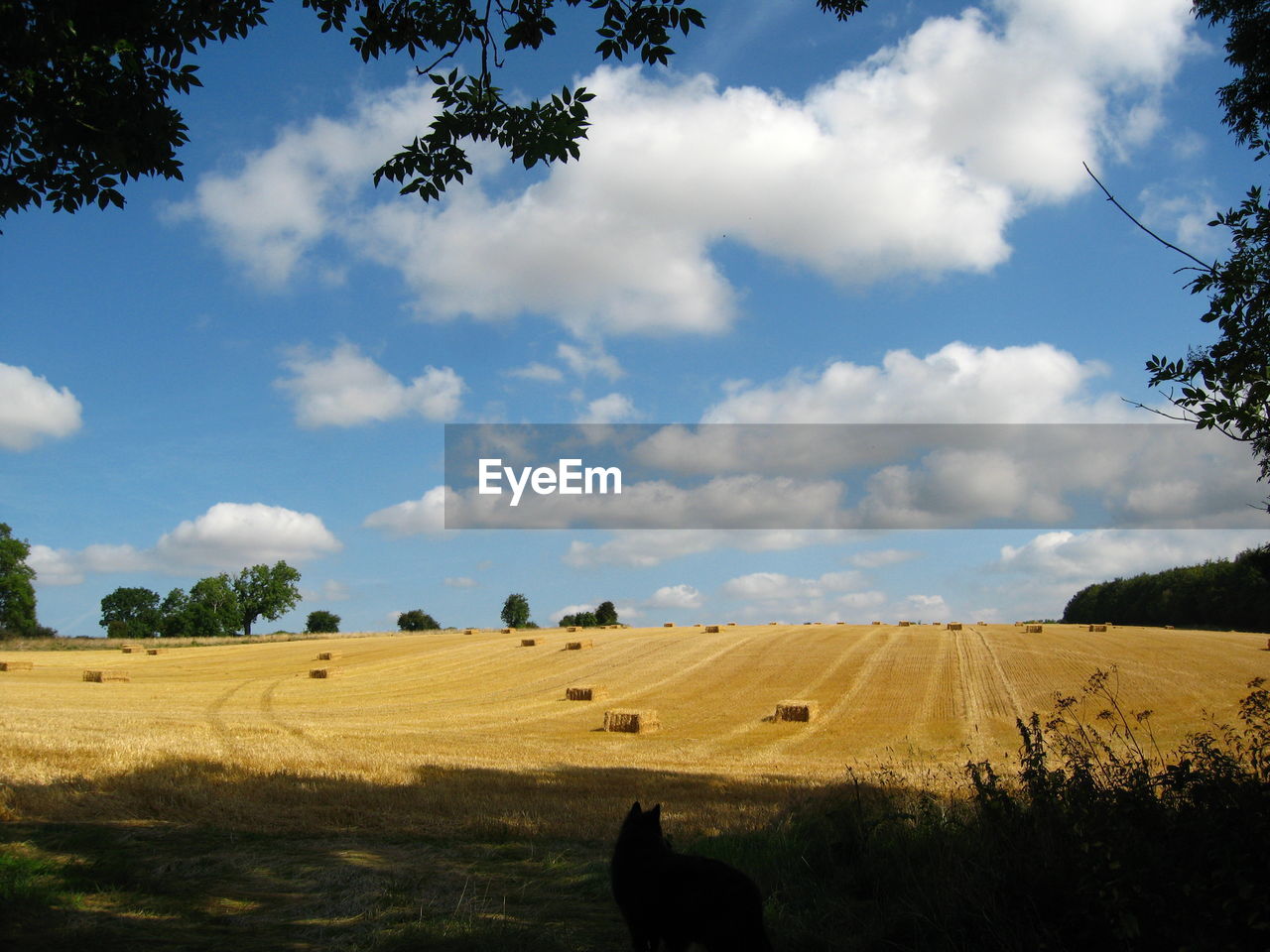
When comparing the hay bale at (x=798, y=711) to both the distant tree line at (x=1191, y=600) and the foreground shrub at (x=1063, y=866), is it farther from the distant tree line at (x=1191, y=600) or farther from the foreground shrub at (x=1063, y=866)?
the distant tree line at (x=1191, y=600)

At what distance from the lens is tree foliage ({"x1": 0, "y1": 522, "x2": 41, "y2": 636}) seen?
314 ft

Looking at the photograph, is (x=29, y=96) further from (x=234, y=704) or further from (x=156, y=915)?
(x=234, y=704)

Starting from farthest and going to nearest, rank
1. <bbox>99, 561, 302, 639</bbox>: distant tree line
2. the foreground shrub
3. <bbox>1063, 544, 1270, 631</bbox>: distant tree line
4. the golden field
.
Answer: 1. <bbox>99, 561, 302, 639</bbox>: distant tree line
2. <bbox>1063, 544, 1270, 631</bbox>: distant tree line
3. the golden field
4. the foreground shrub

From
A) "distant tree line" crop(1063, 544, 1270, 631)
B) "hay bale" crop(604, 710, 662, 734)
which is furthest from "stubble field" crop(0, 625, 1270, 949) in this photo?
"distant tree line" crop(1063, 544, 1270, 631)

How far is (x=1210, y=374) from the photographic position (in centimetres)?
582

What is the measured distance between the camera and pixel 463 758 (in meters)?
18.1

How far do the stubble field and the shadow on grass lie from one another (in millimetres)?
41

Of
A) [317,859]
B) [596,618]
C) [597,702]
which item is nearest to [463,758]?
[317,859]

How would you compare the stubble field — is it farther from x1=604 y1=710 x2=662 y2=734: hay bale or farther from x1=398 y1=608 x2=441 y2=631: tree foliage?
x1=398 y1=608 x2=441 y2=631: tree foliage

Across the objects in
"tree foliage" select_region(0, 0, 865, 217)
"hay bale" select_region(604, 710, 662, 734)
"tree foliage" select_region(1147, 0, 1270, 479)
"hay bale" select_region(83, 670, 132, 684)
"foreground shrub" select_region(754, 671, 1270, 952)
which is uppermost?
"tree foliage" select_region(0, 0, 865, 217)

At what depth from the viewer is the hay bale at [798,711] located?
93.1 feet

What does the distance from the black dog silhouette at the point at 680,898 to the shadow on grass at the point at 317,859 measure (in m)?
0.86

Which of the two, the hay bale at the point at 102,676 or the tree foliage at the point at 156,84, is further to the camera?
the hay bale at the point at 102,676

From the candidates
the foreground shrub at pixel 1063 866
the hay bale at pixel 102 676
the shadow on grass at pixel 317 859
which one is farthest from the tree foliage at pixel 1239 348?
the hay bale at pixel 102 676
